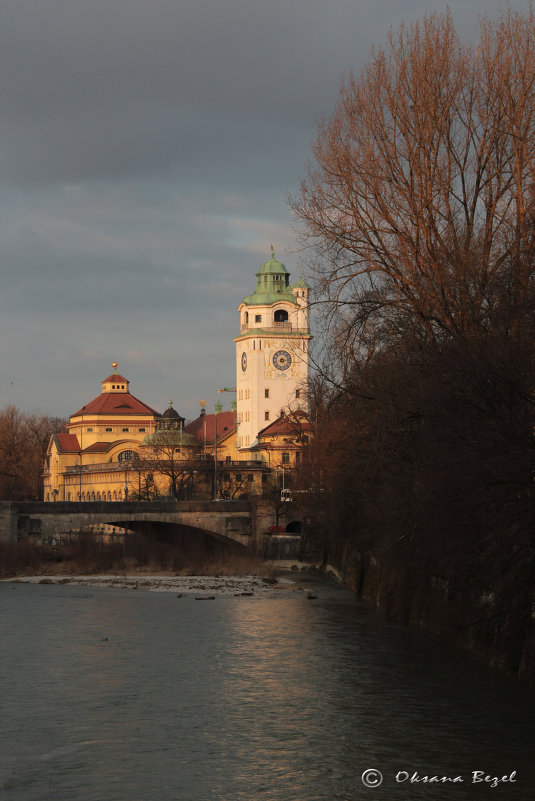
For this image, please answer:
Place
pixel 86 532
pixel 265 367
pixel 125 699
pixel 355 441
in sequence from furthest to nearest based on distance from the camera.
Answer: pixel 265 367 → pixel 86 532 → pixel 355 441 → pixel 125 699

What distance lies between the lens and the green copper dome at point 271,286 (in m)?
150

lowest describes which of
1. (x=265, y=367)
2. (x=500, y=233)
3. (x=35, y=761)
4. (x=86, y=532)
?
(x=35, y=761)

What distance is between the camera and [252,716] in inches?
967

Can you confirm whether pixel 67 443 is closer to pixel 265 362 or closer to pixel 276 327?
pixel 265 362

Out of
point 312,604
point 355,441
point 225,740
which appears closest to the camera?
point 225,740

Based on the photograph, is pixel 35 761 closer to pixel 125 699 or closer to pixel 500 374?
pixel 125 699

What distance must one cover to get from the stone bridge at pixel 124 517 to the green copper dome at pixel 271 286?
7005cm

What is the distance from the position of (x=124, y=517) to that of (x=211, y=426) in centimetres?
8698

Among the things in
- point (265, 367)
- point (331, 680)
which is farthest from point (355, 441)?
point (265, 367)

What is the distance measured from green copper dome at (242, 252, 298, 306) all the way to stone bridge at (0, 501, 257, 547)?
230 ft

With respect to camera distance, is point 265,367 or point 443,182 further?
A: point 265,367

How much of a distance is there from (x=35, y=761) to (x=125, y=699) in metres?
5.63

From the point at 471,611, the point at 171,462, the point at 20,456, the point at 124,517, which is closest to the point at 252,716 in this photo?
the point at 471,611

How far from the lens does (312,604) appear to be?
48031 millimetres
